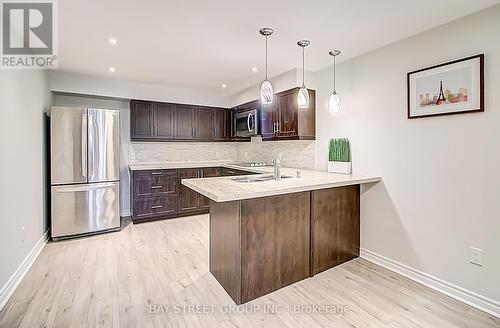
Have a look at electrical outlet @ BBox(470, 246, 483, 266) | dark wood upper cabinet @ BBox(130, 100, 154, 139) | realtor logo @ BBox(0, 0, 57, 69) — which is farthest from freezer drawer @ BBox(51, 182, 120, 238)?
electrical outlet @ BBox(470, 246, 483, 266)

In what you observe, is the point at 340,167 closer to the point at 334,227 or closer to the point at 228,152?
the point at 334,227

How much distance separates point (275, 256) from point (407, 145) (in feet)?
5.62

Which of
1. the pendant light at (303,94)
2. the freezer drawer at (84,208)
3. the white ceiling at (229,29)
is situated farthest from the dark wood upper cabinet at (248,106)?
the freezer drawer at (84,208)

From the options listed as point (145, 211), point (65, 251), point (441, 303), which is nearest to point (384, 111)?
point (441, 303)

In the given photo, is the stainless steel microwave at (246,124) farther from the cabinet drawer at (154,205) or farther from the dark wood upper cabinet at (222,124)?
the cabinet drawer at (154,205)

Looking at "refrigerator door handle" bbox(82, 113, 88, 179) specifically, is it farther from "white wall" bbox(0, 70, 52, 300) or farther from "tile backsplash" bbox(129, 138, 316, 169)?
"tile backsplash" bbox(129, 138, 316, 169)

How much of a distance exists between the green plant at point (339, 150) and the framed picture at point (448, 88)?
775 millimetres

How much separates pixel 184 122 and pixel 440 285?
4.37m

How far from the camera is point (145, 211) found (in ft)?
13.7

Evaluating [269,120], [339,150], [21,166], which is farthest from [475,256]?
[21,166]

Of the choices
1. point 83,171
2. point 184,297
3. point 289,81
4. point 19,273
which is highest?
point 289,81

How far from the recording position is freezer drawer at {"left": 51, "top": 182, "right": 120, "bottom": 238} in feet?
11.0

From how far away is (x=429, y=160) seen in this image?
233cm

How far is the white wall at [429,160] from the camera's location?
6.46 feet
